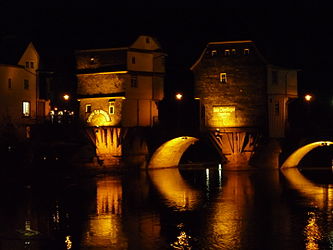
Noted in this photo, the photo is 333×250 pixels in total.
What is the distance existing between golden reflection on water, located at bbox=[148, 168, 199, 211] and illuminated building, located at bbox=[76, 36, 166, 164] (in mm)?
4866

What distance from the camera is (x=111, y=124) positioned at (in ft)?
190

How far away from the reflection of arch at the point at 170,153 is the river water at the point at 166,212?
23.6 ft

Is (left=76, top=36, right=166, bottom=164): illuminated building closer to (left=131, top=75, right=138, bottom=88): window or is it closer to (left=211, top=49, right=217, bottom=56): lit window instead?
(left=131, top=75, right=138, bottom=88): window

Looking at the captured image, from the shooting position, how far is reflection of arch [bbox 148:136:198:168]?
198ft

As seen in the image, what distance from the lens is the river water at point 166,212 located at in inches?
1007

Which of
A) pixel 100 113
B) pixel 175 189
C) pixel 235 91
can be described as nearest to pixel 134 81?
pixel 100 113

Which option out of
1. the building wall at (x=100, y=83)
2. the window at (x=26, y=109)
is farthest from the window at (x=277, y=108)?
the window at (x=26, y=109)

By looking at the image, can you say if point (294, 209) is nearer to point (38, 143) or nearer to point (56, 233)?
point (56, 233)

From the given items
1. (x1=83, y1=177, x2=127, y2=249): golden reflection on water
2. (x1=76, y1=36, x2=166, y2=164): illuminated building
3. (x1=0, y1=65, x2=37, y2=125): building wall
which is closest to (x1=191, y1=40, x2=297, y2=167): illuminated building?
(x1=76, y1=36, x2=166, y2=164): illuminated building

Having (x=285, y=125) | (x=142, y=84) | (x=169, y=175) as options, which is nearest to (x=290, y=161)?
(x=285, y=125)

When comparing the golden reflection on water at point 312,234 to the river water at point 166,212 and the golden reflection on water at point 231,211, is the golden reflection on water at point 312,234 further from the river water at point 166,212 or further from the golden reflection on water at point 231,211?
the golden reflection on water at point 231,211

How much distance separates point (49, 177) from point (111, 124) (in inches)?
405

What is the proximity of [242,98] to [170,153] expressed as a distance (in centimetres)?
1080

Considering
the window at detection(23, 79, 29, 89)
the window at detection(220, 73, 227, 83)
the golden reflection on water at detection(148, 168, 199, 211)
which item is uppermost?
the window at detection(220, 73, 227, 83)
